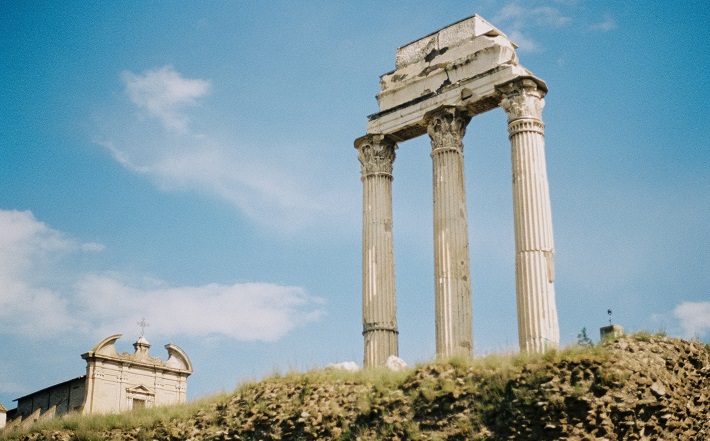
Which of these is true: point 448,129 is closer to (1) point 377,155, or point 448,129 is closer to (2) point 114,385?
(1) point 377,155

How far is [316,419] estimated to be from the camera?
15.5 meters

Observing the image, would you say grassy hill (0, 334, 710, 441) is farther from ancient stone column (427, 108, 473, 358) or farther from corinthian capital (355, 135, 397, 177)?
corinthian capital (355, 135, 397, 177)

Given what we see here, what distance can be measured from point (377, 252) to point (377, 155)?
2541 millimetres

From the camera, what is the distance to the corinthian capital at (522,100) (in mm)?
20641

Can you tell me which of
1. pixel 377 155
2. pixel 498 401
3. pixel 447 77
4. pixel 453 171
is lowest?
pixel 498 401

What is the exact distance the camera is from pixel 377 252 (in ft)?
74.5

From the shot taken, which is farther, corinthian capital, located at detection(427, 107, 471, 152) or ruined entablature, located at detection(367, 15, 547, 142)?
corinthian capital, located at detection(427, 107, 471, 152)

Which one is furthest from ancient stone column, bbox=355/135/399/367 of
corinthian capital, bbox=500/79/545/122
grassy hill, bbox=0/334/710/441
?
grassy hill, bbox=0/334/710/441

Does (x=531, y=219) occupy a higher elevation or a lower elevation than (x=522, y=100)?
lower

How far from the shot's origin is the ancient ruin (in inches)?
770

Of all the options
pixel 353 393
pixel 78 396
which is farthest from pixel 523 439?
pixel 78 396

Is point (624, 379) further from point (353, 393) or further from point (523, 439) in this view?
point (353, 393)

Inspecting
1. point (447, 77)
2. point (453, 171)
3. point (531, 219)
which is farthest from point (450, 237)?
point (447, 77)

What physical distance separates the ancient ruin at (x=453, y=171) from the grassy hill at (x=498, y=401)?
412cm
